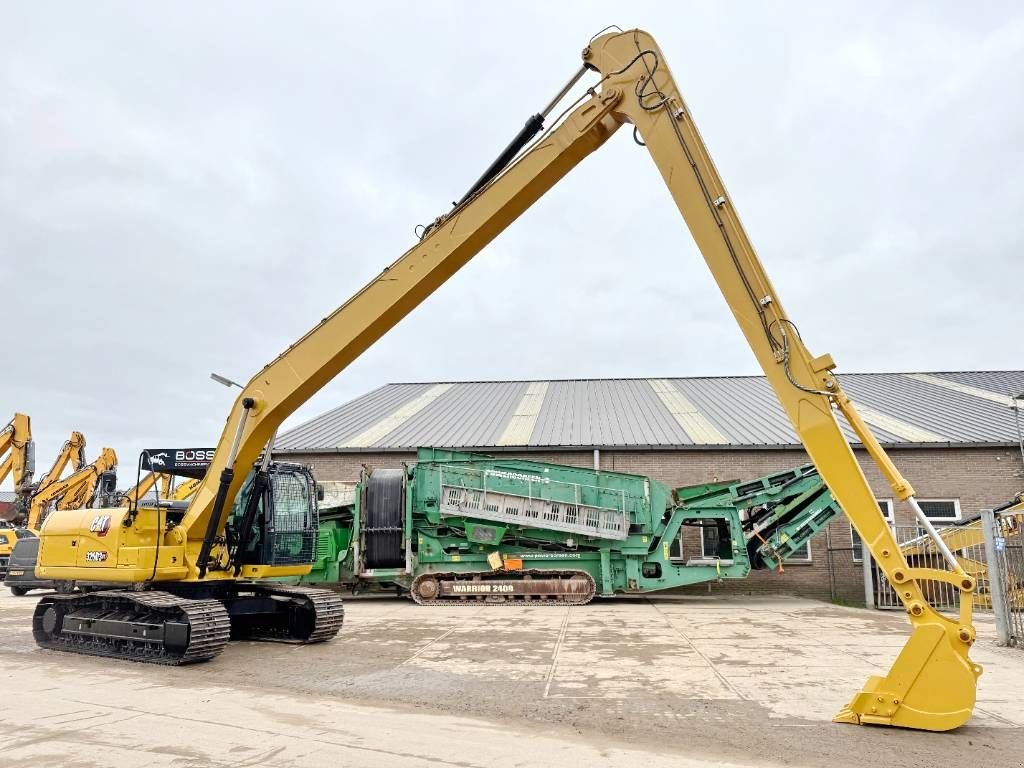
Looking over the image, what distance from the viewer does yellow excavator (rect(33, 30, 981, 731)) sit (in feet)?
17.4

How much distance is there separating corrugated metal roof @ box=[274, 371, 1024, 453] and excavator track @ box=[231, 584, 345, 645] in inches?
423

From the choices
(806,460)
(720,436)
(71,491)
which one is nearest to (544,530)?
(720,436)

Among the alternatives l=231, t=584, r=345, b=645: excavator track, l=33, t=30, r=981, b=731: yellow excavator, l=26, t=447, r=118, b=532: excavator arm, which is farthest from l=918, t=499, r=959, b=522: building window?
l=26, t=447, r=118, b=532: excavator arm

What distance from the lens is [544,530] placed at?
1534cm

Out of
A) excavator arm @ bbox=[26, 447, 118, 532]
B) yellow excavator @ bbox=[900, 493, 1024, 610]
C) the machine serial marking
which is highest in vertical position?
excavator arm @ bbox=[26, 447, 118, 532]

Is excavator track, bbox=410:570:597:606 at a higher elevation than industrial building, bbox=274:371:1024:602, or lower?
lower

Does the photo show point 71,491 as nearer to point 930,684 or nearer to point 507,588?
point 507,588

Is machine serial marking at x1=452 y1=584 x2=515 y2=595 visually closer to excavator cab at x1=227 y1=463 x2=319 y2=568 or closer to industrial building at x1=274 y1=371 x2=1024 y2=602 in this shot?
industrial building at x1=274 y1=371 x2=1024 y2=602

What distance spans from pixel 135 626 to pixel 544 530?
8.67m

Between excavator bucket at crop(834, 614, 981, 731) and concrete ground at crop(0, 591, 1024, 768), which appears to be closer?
concrete ground at crop(0, 591, 1024, 768)

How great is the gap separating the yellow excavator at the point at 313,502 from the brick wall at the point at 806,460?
999 cm

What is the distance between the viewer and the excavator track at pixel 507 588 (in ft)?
49.4

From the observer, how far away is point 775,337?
20.2 ft

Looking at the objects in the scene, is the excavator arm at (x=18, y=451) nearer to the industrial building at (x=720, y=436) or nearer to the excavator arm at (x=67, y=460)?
the excavator arm at (x=67, y=460)
